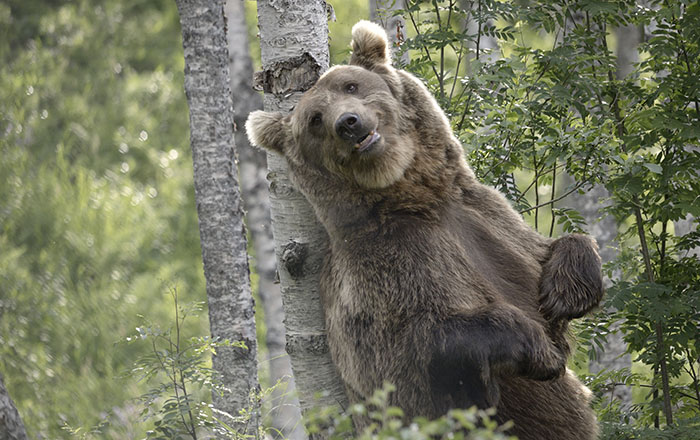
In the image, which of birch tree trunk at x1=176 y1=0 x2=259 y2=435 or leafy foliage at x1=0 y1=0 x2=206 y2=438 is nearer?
birch tree trunk at x1=176 y1=0 x2=259 y2=435

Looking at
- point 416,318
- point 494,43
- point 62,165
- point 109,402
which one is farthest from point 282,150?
point 62,165

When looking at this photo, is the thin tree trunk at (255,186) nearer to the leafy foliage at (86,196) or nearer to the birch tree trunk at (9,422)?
the leafy foliage at (86,196)

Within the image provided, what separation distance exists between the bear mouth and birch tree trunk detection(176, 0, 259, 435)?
6.04 ft

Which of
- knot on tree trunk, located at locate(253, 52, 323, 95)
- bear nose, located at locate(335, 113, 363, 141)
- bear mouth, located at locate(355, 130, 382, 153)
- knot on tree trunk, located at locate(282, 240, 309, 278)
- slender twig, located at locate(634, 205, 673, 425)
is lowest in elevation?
slender twig, located at locate(634, 205, 673, 425)

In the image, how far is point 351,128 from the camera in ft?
12.5

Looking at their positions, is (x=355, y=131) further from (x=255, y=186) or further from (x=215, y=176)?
(x=255, y=186)

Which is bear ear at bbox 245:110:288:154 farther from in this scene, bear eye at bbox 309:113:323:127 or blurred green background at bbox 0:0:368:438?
blurred green background at bbox 0:0:368:438

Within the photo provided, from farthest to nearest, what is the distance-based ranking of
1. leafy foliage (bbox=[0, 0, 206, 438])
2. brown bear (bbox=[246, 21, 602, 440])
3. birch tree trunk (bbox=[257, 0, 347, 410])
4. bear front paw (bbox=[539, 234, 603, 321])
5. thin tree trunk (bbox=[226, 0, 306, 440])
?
leafy foliage (bbox=[0, 0, 206, 438]) → thin tree trunk (bbox=[226, 0, 306, 440]) → birch tree trunk (bbox=[257, 0, 347, 410]) → bear front paw (bbox=[539, 234, 603, 321]) → brown bear (bbox=[246, 21, 602, 440])

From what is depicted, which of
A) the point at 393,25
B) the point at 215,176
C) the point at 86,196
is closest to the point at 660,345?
the point at 215,176

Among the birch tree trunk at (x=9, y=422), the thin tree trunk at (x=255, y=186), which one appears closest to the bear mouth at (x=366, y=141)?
the birch tree trunk at (x=9, y=422)

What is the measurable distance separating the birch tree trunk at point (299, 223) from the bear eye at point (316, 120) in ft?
0.80

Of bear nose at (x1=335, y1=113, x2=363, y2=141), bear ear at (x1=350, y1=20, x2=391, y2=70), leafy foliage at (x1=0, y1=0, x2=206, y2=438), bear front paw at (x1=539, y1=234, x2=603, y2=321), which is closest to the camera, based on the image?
bear nose at (x1=335, y1=113, x2=363, y2=141)

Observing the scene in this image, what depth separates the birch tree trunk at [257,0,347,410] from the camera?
13.1 ft

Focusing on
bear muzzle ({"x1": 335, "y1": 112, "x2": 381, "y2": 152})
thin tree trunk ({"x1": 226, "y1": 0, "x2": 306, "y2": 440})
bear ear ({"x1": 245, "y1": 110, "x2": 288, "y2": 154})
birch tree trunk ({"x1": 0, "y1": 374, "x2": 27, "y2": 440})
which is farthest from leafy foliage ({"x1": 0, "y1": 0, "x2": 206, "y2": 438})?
bear muzzle ({"x1": 335, "y1": 112, "x2": 381, "y2": 152})
